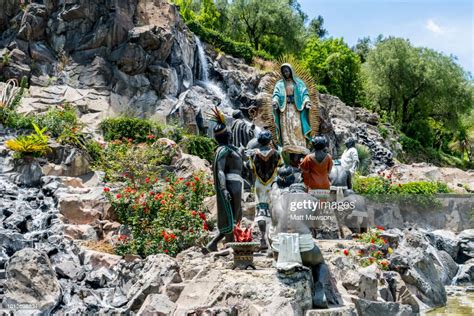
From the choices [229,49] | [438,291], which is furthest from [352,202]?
[229,49]

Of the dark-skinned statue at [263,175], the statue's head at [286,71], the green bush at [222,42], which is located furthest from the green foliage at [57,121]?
the green bush at [222,42]

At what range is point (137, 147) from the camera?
1577cm

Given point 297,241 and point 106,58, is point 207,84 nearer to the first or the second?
point 106,58

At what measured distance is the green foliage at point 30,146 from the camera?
42.5ft

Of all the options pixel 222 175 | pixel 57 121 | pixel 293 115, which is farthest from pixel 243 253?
pixel 57 121

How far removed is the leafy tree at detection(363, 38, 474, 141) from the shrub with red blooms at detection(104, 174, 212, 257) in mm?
26247

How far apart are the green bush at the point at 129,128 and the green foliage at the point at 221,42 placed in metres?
11.9

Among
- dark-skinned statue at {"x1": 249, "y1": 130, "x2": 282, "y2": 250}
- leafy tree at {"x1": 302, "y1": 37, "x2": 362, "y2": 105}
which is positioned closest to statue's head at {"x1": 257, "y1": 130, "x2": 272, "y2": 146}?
dark-skinned statue at {"x1": 249, "y1": 130, "x2": 282, "y2": 250}

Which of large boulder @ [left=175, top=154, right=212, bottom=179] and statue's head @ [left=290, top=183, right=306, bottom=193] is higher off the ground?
large boulder @ [left=175, top=154, right=212, bottom=179]

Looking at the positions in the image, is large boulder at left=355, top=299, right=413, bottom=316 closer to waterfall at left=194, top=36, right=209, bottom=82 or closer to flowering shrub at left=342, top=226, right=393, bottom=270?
flowering shrub at left=342, top=226, right=393, bottom=270

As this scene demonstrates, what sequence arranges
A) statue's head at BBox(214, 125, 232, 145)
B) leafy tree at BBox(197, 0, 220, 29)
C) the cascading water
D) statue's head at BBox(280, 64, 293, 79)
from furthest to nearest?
leafy tree at BBox(197, 0, 220, 29), the cascading water, statue's head at BBox(280, 64, 293, 79), statue's head at BBox(214, 125, 232, 145)

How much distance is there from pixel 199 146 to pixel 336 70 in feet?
70.1

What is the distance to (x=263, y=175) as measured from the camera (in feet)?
28.5

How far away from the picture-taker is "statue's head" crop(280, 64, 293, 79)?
1125 centimetres
